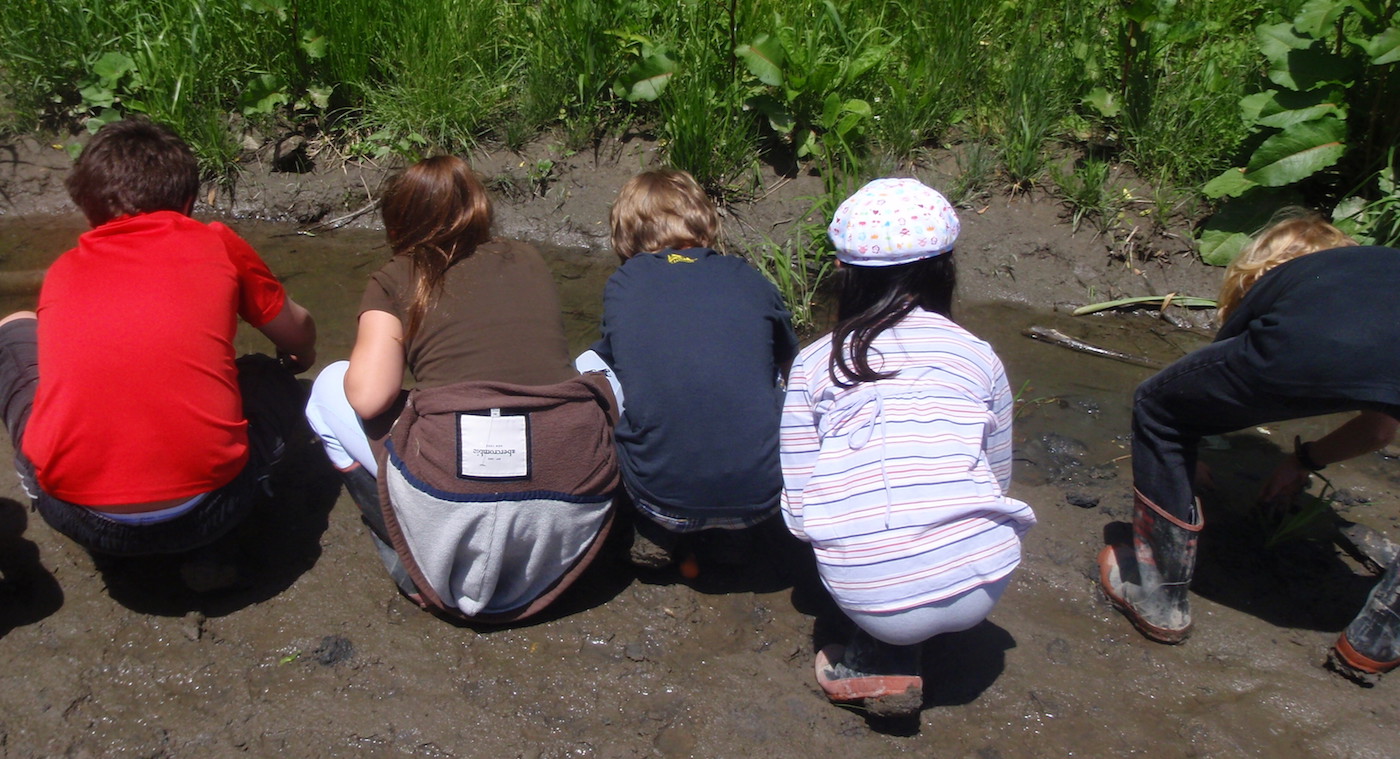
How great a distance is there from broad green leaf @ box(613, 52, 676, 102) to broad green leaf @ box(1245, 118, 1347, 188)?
2218mm

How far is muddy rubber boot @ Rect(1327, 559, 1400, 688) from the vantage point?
2209 mm

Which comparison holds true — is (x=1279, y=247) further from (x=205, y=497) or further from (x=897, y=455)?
(x=205, y=497)

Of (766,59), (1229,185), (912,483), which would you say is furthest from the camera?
(766,59)

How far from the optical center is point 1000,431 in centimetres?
217

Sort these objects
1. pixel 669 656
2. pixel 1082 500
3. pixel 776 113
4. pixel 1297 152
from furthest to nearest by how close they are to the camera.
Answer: pixel 776 113
pixel 1297 152
pixel 1082 500
pixel 669 656

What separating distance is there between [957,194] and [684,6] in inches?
55.1

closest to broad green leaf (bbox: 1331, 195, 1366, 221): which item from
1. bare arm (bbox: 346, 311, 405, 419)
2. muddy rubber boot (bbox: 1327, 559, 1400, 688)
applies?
muddy rubber boot (bbox: 1327, 559, 1400, 688)

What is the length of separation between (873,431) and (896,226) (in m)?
0.44

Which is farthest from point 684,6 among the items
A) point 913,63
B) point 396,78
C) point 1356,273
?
point 1356,273

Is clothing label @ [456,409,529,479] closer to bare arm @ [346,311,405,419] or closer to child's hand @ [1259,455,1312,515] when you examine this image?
bare arm @ [346,311,405,419]

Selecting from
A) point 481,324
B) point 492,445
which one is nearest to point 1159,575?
point 492,445

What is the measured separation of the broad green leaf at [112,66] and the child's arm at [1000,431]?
4024 millimetres

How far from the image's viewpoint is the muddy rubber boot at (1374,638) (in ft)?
7.25

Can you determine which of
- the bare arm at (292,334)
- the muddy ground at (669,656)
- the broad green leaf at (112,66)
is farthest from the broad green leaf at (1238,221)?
the broad green leaf at (112,66)
